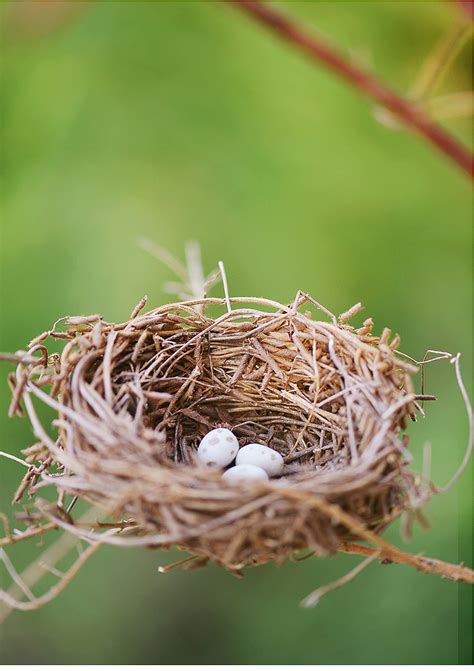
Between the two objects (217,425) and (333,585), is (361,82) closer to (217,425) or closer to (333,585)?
(217,425)

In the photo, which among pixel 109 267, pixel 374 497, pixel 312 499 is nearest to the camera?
pixel 312 499

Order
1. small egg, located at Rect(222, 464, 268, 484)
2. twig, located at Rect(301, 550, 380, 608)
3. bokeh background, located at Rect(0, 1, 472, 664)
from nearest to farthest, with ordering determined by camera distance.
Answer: twig, located at Rect(301, 550, 380, 608)
small egg, located at Rect(222, 464, 268, 484)
bokeh background, located at Rect(0, 1, 472, 664)

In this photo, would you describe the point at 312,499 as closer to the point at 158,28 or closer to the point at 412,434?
the point at 412,434

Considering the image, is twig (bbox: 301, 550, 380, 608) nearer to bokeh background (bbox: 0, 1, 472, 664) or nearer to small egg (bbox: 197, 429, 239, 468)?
small egg (bbox: 197, 429, 239, 468)

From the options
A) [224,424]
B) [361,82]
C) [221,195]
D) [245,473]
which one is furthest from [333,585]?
[221,195]

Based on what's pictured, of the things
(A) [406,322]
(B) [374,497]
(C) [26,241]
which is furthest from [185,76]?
(B) [374,497]

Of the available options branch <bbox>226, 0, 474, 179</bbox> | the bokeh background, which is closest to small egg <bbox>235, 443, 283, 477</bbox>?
branch <bbox>226, 0, 474, 179</bbox>
